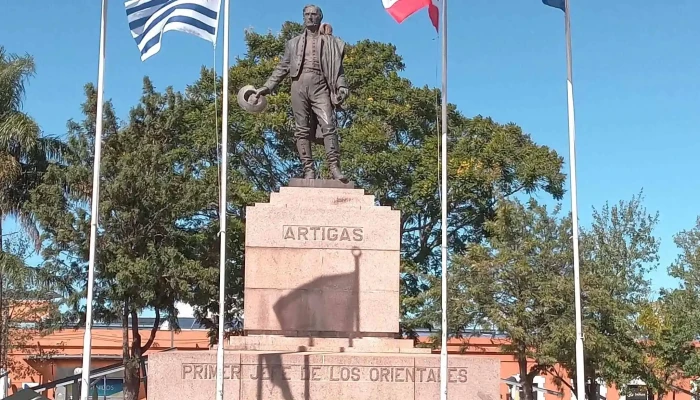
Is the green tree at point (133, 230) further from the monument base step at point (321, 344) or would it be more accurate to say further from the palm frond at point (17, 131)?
the monument base step at point (321, 344)

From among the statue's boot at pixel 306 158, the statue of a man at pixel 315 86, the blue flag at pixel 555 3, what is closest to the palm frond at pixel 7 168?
the statue of a man at pixel 315 86

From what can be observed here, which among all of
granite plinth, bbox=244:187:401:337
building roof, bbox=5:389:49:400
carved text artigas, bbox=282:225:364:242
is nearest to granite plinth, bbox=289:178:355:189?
granite plinth, bbox=244:187:401:337

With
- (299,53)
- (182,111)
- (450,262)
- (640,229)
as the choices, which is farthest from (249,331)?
(640,229)

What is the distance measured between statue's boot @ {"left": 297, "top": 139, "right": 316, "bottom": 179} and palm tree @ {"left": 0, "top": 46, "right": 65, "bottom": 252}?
519 inches

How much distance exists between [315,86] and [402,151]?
18.0 meters

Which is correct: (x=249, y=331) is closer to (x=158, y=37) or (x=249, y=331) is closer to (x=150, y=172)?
(x=158, y=37)

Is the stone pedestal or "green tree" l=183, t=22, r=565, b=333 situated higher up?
"green tree" l=183, t=22, r=565, b=333

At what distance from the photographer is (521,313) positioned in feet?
94.3

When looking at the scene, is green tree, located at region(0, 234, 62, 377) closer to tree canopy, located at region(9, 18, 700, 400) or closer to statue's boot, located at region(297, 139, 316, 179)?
tree canopy, located at region(9, 18, 700, 400)

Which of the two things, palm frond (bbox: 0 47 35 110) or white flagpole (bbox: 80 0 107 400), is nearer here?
white flagpole (bbox: 80 0 107 400)

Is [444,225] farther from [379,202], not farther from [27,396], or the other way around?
[379,202]

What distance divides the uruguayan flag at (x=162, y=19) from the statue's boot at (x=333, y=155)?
2432 millimetres

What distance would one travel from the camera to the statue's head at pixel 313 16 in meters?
16.2

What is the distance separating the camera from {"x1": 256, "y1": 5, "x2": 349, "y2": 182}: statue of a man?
1603 centimetres
